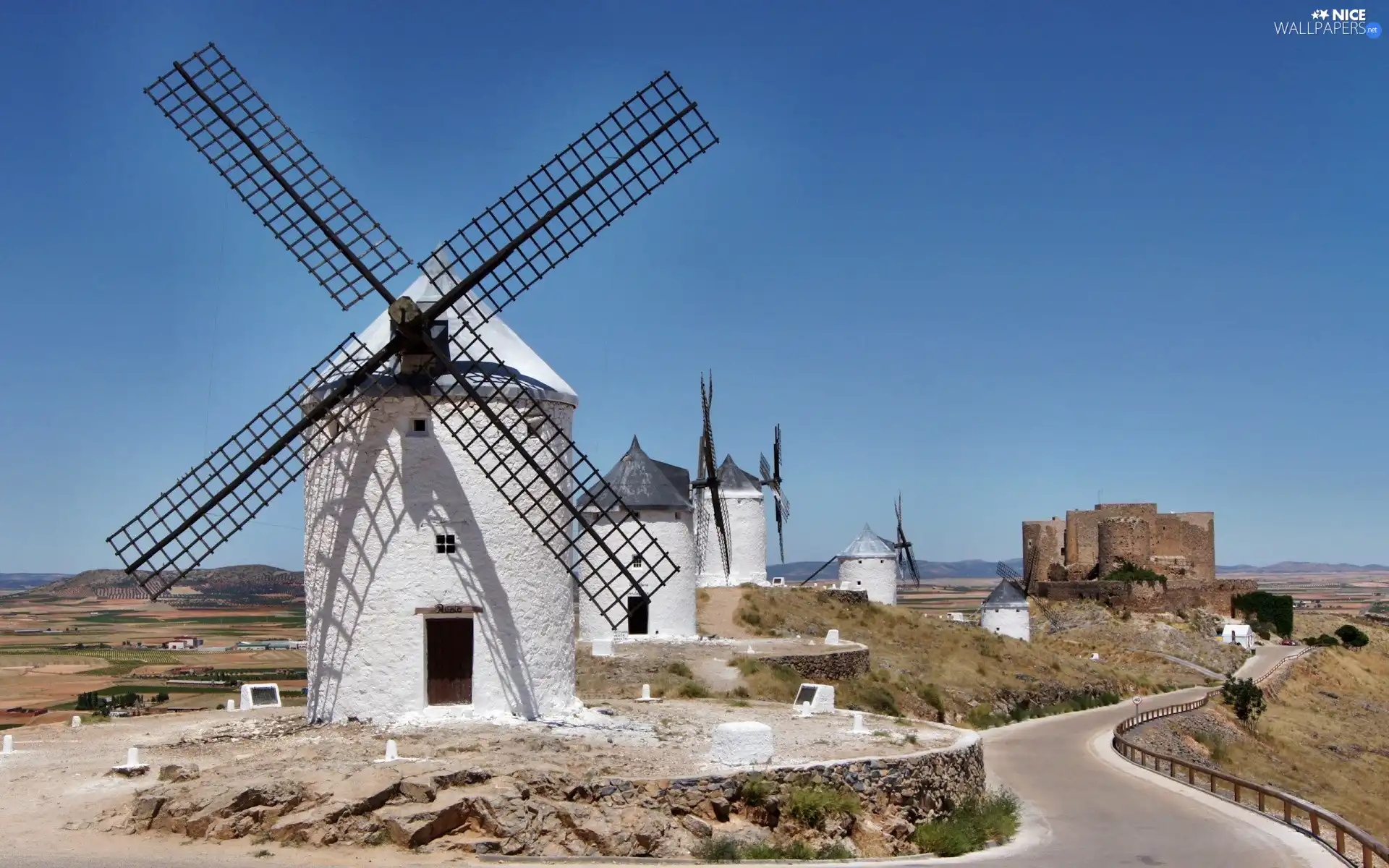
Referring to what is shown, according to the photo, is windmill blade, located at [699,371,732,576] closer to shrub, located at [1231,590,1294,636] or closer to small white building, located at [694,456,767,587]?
small white building, located at [694,456,767,587]

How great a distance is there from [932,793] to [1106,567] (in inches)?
1719

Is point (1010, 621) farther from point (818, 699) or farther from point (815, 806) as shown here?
point (815, 806)

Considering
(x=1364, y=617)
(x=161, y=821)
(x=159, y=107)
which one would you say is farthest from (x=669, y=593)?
(x=1364, y=617)

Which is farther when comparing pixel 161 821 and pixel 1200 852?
pixel 1200 852

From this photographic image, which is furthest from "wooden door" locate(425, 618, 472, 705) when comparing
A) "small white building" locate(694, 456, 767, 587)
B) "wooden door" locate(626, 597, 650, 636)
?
"small white building" locate(694, 456, 767, 587)

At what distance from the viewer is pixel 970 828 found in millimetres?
13094

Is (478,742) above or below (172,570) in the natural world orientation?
below

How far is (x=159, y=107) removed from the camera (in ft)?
52.9

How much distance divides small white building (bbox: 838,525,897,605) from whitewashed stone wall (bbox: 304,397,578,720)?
95.7ft

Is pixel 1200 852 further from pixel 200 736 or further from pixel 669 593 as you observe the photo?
pixel 669 593

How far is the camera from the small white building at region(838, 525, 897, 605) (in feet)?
144

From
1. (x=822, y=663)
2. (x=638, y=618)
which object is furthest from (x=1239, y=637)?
(x=638, y=618)

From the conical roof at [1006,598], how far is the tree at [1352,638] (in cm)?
1867

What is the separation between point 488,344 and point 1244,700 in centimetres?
2518
